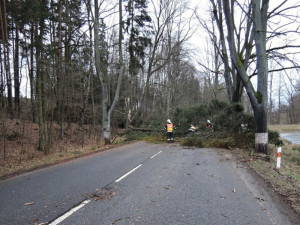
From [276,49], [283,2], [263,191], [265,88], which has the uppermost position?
[283,2]

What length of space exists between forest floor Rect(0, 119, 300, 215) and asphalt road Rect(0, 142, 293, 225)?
24.4 inches

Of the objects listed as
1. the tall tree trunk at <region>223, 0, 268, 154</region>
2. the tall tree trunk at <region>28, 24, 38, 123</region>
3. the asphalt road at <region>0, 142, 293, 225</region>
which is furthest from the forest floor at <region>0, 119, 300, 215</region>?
the tall tree trunk at <region>28, 24, 38, 123</region>

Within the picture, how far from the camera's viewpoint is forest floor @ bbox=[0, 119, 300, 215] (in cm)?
637

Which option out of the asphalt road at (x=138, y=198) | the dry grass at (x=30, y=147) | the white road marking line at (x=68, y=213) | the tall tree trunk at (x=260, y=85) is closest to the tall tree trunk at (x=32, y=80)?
the dry grass at (x=30, y=147)

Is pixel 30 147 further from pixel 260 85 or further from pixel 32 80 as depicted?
pixel 260 85

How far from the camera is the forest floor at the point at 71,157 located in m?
6.37

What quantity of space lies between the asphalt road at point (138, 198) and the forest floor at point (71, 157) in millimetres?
619

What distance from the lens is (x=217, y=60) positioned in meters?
29.2

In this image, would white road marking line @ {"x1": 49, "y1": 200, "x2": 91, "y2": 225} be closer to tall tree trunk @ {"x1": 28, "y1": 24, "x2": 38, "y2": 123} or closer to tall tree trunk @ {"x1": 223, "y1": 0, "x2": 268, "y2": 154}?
tall tree trunk @ {"x1": 223, "y1": 0, "x2": 268, "y2": 154}

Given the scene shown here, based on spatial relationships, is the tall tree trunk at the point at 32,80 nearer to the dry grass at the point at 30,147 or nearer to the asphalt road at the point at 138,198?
the dry grass at the point at 30,147

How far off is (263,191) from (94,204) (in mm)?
4138

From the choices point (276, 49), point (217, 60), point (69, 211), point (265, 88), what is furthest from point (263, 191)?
point (217, 60)

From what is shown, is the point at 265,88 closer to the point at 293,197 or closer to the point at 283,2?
the point at 283,2

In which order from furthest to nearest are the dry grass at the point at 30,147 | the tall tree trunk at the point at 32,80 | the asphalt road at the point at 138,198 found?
the tall tree trunk at the point at 32,80, the dry grass at the point at 30,147, the asphalt road at the point at 138,198
